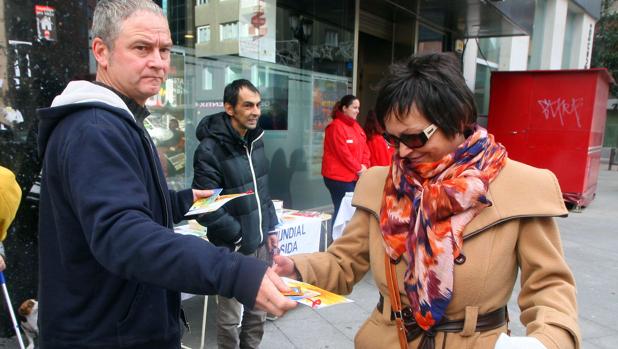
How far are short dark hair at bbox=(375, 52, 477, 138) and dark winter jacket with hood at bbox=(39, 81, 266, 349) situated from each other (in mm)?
789

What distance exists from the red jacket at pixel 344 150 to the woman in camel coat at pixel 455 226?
421 centimetres

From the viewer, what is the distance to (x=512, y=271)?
156cm

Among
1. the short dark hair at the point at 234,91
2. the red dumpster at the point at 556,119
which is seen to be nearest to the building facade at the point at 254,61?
the short dark hair at the point at 234,91

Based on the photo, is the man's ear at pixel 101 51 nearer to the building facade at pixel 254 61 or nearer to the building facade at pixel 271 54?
the building facade at pixel 254 61

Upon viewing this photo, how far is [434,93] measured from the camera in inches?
61.1

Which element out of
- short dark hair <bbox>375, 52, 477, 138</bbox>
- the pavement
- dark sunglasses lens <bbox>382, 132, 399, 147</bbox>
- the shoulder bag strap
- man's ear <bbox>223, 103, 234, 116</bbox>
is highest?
short dark hair <bbox>375, 52, 477, 138</bbox>

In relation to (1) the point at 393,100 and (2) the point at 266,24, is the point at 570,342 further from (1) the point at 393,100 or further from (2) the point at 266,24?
(2) the point at 266,24

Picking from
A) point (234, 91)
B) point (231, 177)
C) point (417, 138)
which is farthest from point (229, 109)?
point (417, 138)

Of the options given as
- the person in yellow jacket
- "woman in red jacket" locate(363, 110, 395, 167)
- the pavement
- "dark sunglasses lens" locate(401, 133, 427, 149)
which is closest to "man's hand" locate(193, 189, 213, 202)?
"dark sunglasses lens" locate(401, 133, 427, 149)

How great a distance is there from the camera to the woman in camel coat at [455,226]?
1.49 m

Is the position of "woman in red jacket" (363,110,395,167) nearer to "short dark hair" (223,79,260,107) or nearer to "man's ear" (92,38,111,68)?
"short dark hair" (223,79,260,107)

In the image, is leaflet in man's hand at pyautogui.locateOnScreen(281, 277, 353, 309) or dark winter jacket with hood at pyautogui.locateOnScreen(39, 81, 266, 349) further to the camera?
leaflet in man's hand at pyautogui.locateOnScreen(281, 277, 353, 309)

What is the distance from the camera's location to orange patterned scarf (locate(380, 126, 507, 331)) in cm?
150

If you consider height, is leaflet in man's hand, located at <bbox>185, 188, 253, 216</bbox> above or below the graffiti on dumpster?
below
